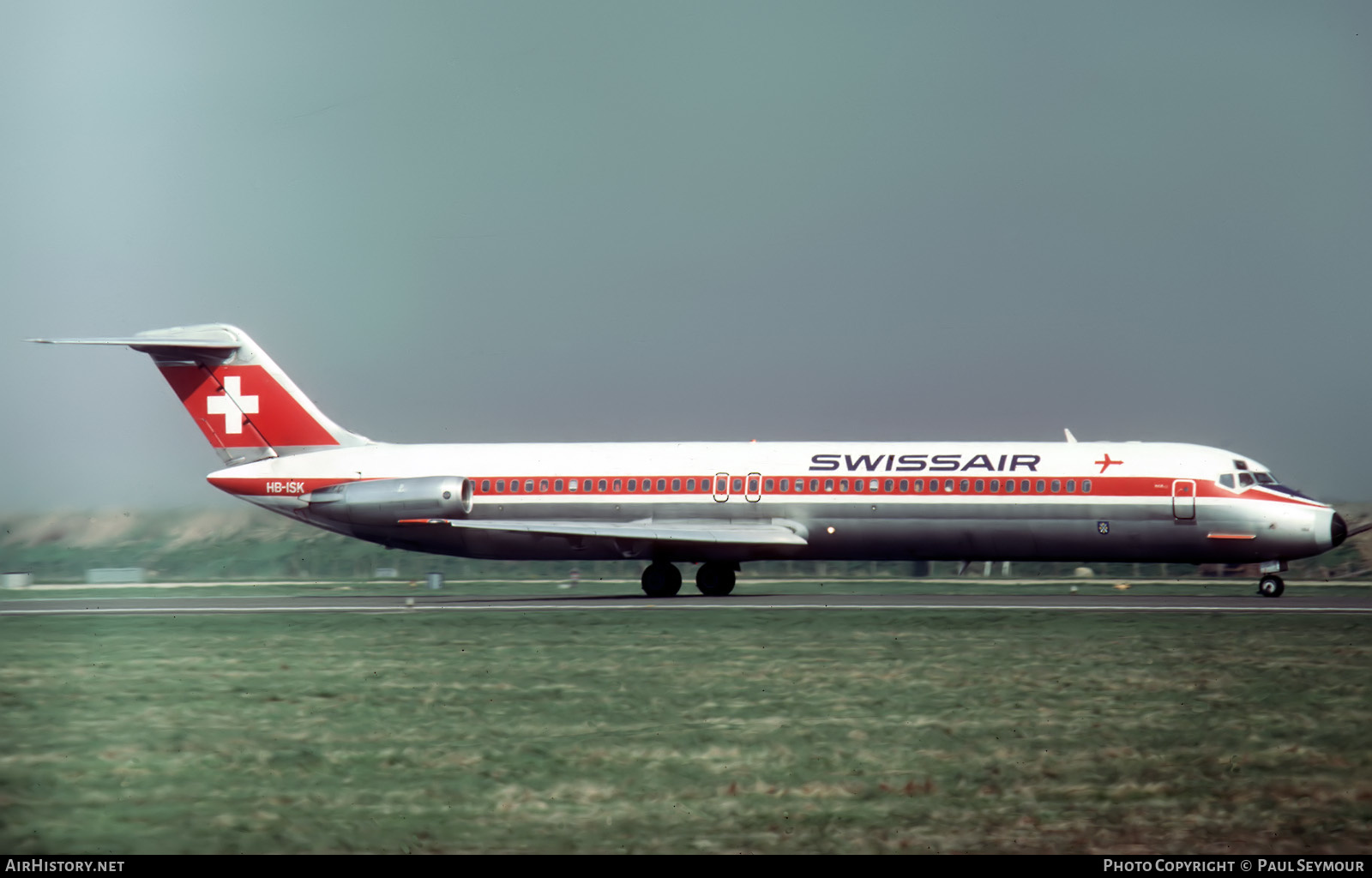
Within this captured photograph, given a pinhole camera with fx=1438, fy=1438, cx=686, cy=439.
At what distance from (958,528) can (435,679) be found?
21.2 meters

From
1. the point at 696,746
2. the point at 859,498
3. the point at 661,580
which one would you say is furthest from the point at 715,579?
the point at 696,746

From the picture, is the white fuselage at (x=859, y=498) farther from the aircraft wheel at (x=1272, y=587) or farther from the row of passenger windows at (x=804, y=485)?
the aircraft wheel at (x=1272, y=587)

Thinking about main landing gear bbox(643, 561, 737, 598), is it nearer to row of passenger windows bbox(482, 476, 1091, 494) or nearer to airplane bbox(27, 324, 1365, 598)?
airplane bbox(27, 324, 1365, 598)

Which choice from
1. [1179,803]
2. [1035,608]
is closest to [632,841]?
[1179,803]

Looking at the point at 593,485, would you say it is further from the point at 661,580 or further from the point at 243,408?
the point at 243,408


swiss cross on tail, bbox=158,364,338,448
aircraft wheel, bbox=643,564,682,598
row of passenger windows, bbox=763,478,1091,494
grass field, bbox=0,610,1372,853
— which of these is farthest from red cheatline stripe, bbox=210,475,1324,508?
grass field, bbox=0,610,1372,853

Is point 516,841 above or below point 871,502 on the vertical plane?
below

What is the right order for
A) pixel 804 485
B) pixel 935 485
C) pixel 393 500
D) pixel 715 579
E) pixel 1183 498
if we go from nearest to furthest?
1. pixel 1183 498
2. pixel 935 485
3. pixel 804 485
4. pixel 715 579
5. pixel 393 500

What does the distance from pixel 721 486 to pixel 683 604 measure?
5.52m

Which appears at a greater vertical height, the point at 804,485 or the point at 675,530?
the point at 804,485

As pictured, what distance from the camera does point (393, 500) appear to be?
39.6 metres

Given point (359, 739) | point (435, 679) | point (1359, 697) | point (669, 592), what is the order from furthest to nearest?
point (669, 592) → point (435, 679) → point (1359, 697) → point (359, 739)

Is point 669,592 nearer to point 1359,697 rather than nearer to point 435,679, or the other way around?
point 435,679

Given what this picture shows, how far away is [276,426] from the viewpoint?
138 feet
